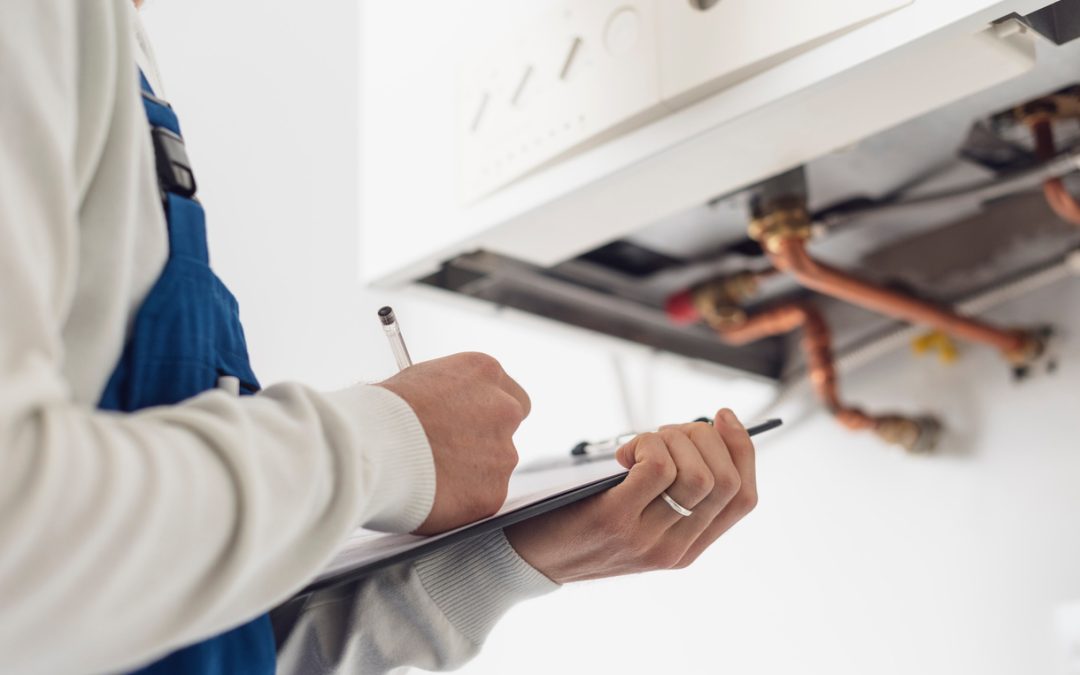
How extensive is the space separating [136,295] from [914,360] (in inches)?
37.1

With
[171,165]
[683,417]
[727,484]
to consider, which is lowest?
[683,417]

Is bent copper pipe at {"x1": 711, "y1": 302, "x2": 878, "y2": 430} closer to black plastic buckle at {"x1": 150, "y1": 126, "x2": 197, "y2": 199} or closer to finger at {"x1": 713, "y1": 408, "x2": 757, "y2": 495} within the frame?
finger at {"x1": 713, "y1": 408, "x2": 757, "y2": 495}

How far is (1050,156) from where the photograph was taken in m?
0.85

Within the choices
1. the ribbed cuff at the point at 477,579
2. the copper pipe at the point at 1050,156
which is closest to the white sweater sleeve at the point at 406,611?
the ribbed cuff at the point at 477,579

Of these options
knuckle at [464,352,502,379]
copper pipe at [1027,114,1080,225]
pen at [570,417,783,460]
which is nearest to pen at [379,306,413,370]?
knuckle at [464,352,502,379]

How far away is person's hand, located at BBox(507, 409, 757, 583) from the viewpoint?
19.0 inches

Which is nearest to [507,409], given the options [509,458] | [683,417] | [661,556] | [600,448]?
[509,458]

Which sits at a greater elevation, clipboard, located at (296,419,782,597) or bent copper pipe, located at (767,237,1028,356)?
bent copper pipe, located at (767,237,1028,356)

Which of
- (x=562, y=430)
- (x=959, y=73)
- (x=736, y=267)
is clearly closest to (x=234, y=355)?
(x=959, y=73)

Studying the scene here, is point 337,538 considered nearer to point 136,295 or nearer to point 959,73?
point 136,295

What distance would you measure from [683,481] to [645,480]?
21 mm

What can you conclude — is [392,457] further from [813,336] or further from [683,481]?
[813,336]

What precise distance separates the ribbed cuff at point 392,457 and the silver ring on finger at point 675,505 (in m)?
0.13

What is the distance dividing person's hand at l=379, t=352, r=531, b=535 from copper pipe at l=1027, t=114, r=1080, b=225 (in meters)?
0.60
